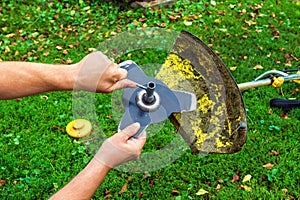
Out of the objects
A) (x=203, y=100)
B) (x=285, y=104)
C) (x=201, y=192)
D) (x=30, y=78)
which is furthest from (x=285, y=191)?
(x=30, y=78)

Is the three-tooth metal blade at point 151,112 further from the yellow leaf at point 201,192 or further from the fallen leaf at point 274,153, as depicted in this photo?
the fallen leaf at point 274,153

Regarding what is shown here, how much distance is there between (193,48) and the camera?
2314 millimetres

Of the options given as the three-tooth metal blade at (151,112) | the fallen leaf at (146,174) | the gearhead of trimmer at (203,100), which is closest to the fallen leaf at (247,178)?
the fallen leaf at (146,174)

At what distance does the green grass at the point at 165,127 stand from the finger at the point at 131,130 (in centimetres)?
155

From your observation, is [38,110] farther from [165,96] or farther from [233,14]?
[233,14]

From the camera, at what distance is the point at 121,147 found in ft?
6.16

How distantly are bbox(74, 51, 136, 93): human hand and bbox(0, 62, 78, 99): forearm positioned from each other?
8 cm

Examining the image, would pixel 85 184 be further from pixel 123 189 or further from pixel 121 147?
pixel 123 189

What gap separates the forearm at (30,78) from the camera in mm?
1967

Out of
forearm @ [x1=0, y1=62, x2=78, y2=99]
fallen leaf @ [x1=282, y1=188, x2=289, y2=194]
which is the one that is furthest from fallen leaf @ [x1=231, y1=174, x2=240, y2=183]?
forearm @ [x1=0, y1=62, x2=78, y2=99]

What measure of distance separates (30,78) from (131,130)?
0.61 meters

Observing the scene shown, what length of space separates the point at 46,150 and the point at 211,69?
6.95 feet

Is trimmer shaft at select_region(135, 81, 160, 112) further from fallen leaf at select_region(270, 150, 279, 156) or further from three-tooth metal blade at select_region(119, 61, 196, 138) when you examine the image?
fallen leaf at select_region(270, 150, 279, 156)

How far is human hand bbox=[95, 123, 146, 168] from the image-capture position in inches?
74.2
